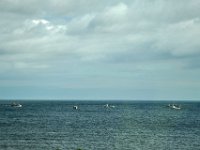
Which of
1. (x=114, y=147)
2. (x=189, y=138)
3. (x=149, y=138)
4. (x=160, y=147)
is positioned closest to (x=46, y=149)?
(x=114, y=147)

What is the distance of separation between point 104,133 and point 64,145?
21769 millimetres

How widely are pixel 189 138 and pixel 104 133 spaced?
1979 centimetres

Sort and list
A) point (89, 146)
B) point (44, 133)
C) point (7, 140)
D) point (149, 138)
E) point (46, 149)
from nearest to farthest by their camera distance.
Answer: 1. point (46, 149)
2. point (89, 146)
3. point (7, 140)
4. point (149, 138)
5. point (44, 133)

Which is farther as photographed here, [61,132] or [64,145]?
[61,132]

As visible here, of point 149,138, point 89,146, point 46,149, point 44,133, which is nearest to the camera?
point 46,149

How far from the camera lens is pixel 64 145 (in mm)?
71875

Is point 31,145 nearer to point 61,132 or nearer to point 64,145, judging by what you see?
point 64,145

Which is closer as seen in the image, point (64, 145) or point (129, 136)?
point (64, 145)

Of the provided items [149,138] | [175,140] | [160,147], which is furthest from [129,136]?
[160,147]

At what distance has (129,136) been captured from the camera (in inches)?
3401

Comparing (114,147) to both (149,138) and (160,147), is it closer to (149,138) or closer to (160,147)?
(160,147)

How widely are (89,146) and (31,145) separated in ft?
34.6

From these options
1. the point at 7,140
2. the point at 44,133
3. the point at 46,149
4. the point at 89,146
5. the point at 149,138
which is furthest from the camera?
the point at 44,133

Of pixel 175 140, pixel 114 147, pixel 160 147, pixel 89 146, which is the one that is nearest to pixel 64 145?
pixel 89 146
